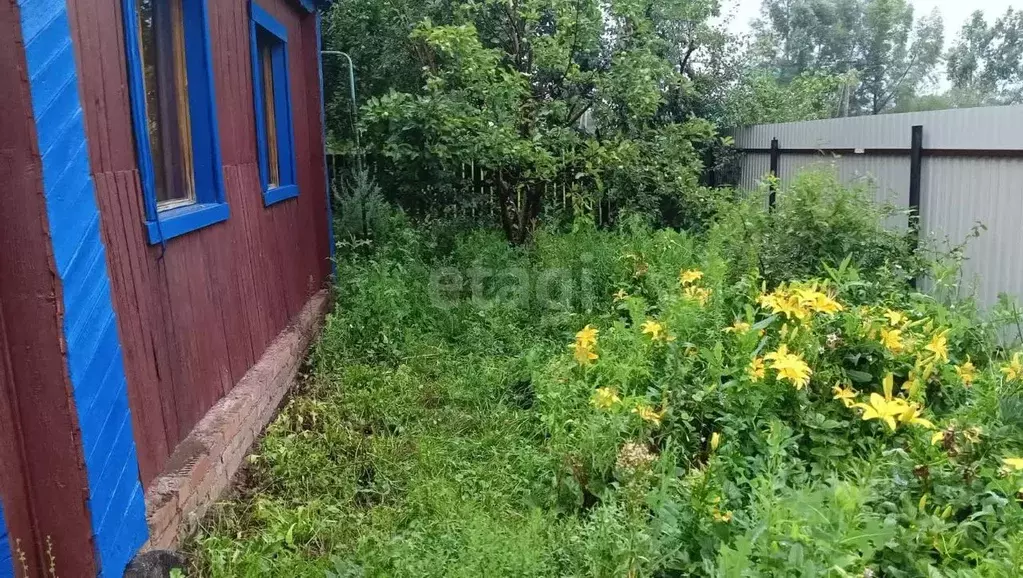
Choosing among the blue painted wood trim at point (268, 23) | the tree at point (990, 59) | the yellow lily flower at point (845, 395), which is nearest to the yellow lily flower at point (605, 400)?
the yellow lily flower at point (845, 395)

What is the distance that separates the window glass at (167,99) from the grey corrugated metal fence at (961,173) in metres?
4.61

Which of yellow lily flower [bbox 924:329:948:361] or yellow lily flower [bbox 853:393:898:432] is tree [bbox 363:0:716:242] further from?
yellow lily flower [bbox 853:393:898:432]

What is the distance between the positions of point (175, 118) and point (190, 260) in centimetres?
70

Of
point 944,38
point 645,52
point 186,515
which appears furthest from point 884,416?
point 944,38

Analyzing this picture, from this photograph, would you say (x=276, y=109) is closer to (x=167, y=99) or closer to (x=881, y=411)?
(x=167, y=99)

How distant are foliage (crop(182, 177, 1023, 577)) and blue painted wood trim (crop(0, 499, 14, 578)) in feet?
3.06

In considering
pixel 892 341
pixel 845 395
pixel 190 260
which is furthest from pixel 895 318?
pixel 190 260

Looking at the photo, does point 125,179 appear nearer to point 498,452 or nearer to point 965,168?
point 498,452

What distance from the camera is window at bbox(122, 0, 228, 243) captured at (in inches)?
123

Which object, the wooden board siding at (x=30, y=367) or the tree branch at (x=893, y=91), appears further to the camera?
the tree branch at (x=893, y=91)

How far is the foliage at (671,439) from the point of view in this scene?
8.45 ft

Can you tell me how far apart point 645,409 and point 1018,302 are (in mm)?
2691

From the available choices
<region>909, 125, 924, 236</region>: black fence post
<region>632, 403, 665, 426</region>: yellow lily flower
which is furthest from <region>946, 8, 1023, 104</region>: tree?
<region>632, 403, 665, 426</region>: yellow lily flower

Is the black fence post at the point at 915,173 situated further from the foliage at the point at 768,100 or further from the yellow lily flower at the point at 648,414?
the foliage at the point at 768,100
